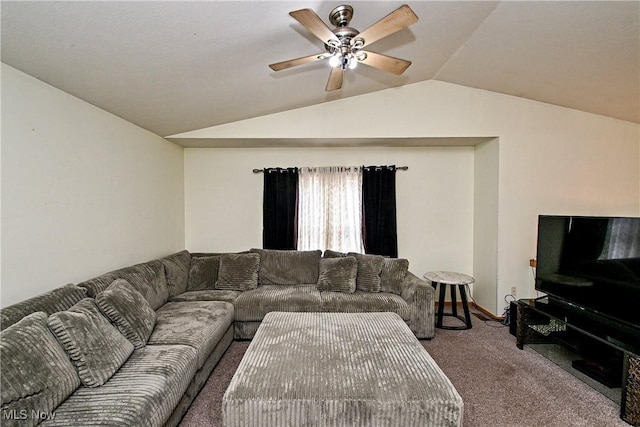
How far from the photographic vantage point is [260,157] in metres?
4.04

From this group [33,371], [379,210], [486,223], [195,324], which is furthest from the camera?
[379,210]

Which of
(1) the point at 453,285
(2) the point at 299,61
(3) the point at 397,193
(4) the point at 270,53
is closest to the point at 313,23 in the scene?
(2) the point at 299,61

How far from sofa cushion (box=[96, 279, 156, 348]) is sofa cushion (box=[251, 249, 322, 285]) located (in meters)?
1.47

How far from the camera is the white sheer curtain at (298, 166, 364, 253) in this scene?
3.98 metres


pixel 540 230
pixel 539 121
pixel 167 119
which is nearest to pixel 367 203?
pixel 540 230

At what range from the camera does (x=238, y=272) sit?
3301mm

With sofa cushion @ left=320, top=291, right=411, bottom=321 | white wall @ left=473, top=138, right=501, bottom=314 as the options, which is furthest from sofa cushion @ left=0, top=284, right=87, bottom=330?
white wall @ left=473, top=138, right=501, bottom=314

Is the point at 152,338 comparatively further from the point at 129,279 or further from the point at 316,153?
the point at 316,153

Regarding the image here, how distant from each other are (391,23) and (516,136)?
9.03 feet

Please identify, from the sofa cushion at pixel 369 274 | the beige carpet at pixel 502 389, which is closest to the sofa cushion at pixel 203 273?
the beige carpet at pixel 502 389

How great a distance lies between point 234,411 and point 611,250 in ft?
9.81

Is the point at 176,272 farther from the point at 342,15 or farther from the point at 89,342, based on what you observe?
the point at 342,15

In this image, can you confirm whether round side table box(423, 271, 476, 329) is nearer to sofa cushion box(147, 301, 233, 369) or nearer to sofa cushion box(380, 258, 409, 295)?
sofa cushion box(380, 258, 409, 295)

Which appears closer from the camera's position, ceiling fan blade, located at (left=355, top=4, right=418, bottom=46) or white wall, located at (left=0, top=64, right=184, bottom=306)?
ceiling fan blade, located at (left=355, top=4, right=418, bottom=46)
